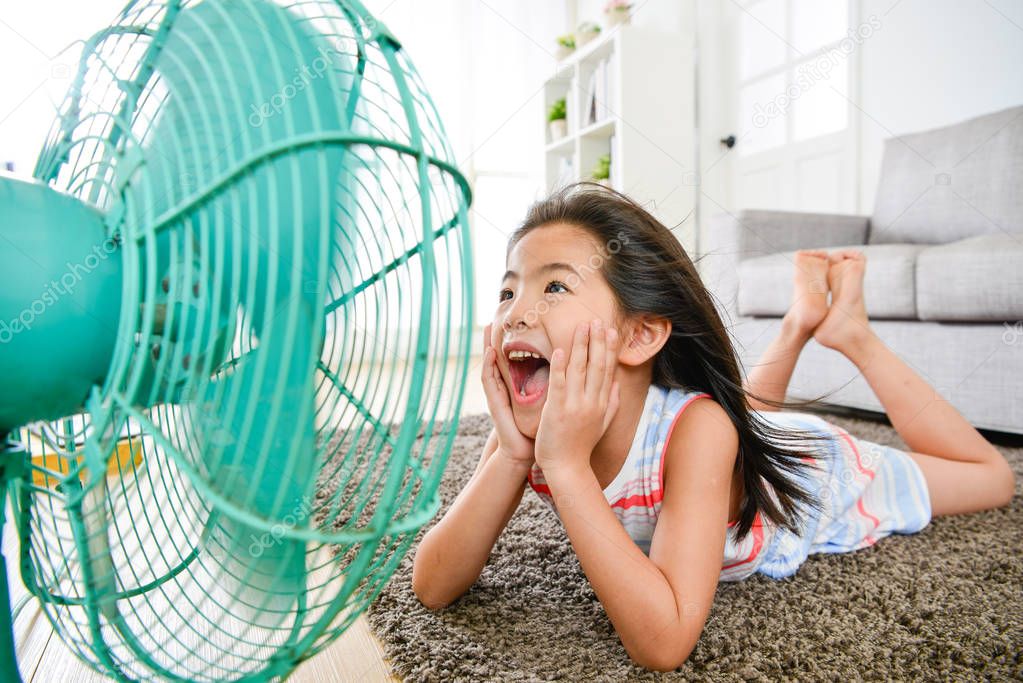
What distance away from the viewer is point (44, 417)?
1.26ft

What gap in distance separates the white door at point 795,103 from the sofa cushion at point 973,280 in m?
1.42

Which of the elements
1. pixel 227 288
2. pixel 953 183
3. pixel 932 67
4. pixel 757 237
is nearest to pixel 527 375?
pixel 227 288

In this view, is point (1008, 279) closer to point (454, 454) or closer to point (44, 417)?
point (454, 454)

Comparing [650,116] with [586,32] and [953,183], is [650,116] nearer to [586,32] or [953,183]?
[586,32]

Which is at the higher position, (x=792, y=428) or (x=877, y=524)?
(x=792, y=428)

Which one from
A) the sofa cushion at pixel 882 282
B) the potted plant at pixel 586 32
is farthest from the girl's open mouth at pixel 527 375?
the potted plant at pixel 586 32

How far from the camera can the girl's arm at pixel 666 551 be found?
2.07ft

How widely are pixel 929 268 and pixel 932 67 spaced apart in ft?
4.47

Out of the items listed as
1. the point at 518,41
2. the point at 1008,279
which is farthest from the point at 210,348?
the point at 518,41

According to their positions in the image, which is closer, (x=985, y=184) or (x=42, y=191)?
(x=42, y=191)

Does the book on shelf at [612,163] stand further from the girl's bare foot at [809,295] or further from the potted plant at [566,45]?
the girl's bare foot at [809,295]

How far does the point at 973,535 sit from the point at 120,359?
1182 millimetres

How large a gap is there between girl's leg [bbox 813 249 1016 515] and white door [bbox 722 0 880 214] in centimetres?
185

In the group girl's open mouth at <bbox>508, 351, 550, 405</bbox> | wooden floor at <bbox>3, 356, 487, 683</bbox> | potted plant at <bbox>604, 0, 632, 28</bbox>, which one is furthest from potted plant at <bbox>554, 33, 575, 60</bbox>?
wooden floor at <bbox>3, 356, 487, 683</bbox>
